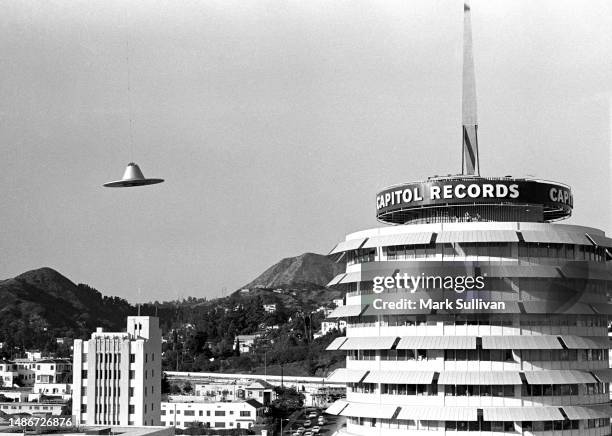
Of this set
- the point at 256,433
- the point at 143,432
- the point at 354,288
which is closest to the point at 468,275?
the point at 354,288

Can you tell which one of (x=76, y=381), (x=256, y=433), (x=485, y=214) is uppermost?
(x=485, y=214)

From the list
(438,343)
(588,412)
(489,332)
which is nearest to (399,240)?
(438,343)

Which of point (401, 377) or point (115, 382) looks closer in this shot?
point (401, 377)

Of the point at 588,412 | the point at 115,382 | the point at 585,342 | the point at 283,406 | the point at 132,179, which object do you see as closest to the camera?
the point at 132,179

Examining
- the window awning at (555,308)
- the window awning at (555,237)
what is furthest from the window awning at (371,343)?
the window awning at (555,237)

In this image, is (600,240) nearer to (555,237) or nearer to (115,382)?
(555,237)

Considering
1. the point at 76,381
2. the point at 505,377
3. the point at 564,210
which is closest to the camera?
the point at 505,377

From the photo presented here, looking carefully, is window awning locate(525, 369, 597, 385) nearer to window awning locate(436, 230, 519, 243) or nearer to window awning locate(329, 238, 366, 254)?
window awning locate(436, 230, 519, 243)

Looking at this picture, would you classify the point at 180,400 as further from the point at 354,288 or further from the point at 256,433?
the point at 354,288
